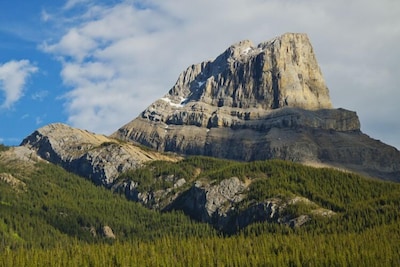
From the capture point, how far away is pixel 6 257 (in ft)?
631

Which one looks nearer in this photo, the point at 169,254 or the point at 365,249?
the point at 365,249

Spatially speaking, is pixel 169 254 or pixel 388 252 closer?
pixel 388 252

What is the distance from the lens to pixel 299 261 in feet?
593

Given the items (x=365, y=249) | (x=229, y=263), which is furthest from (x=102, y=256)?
(x=365, y=249)

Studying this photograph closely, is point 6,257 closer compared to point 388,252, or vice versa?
point 388,252

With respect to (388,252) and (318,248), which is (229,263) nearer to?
(318,248)

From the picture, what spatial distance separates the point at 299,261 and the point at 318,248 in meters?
13.0

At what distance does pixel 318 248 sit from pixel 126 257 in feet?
168

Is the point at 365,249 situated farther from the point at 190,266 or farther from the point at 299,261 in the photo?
the point at 190,266

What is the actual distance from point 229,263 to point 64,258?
44.1 m

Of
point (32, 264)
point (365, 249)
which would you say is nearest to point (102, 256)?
point (32, 264)

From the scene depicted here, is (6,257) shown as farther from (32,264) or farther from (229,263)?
(229,263)

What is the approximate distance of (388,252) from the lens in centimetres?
17838

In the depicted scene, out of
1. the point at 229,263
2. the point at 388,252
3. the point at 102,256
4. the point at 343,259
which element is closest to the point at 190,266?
the point at 229,263
